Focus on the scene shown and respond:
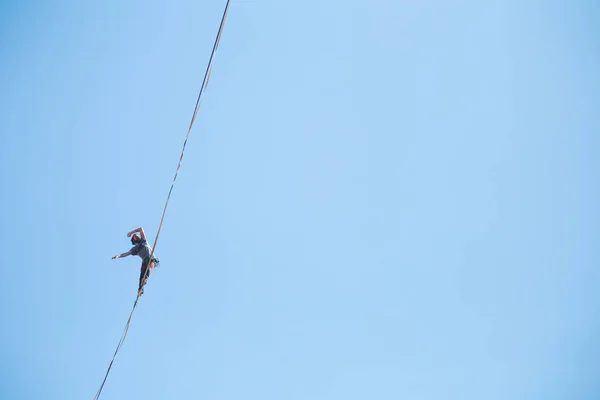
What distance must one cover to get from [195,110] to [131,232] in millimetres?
4923

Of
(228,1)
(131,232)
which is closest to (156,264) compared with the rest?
(131,232)

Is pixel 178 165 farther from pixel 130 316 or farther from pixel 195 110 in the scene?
pixel 130 316

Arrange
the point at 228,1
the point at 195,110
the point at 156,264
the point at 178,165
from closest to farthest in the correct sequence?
the point at 228,1, the point at 195,110, the point at 178,165, the point at 156,264

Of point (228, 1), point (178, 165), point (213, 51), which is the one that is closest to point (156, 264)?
point (178, 165)

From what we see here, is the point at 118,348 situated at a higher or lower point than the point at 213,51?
lower

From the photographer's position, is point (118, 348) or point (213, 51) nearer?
point (213, 51)

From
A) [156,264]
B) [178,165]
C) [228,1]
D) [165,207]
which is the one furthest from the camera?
[156,264]

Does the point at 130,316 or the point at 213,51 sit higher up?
the point at 213,51

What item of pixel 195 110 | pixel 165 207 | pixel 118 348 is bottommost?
pixel 118 348

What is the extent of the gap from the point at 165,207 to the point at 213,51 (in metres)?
3.19

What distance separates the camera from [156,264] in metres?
10.9

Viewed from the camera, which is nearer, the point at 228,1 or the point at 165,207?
the point at 228,1

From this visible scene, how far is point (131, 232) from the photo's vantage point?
10.9 metres

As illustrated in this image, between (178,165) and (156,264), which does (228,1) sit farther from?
(156,264)
